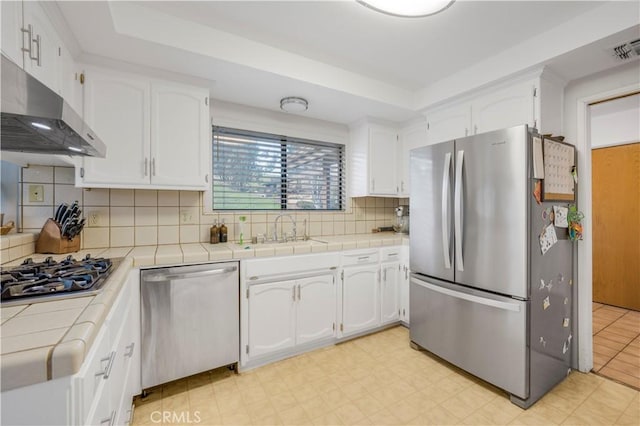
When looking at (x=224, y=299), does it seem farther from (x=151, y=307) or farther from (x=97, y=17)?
(x=97, y=17)

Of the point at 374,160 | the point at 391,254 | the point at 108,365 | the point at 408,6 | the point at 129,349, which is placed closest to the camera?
the point at 108,365

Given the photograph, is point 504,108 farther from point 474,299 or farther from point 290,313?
point 290,313

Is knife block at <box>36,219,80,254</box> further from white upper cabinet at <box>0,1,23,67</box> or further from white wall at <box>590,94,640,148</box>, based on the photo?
white wall at <box>590,94,640,148</box>

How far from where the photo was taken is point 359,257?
2621mm

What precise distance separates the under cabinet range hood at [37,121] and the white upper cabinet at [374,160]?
2290 mm

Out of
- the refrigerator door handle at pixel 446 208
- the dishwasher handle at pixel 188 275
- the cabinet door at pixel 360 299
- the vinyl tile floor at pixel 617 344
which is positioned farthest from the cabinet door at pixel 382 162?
the vinyl tile floor at pixel 617 344

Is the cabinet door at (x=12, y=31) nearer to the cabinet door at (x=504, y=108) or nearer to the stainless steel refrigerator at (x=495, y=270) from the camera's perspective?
the stainless steel refrigerator at (x=495, y=270)

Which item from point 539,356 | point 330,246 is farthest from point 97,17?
point 539,356

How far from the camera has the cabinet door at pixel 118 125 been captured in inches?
72.9

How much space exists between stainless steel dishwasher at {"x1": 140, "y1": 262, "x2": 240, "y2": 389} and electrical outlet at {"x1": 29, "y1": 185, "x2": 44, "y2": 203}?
3.04 ft

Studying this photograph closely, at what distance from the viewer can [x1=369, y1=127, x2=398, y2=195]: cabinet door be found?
309 cm

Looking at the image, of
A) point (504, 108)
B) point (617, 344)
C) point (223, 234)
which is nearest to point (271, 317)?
point (223, 234)

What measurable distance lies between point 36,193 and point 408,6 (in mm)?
A: 2542

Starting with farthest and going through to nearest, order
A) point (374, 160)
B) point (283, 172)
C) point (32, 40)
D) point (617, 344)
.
Answer: point (374, 160), point (283, 172), point (617, 344), point (32, 40)
